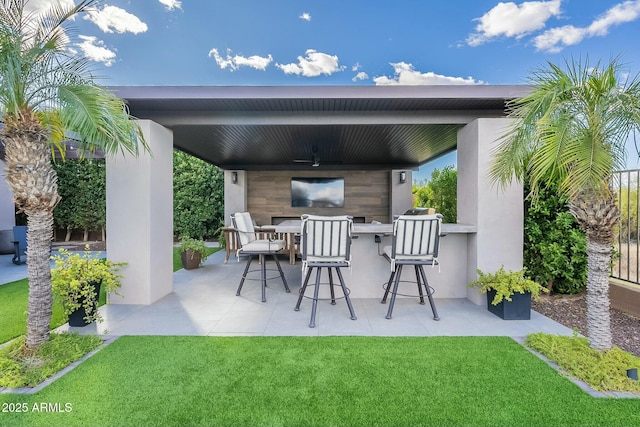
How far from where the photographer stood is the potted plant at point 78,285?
312 centimetres

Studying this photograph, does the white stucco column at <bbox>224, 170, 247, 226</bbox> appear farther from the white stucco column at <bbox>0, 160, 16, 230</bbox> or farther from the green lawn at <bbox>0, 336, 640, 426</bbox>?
the green lawn at <bbox>0, 336, 640, 426</bbox>

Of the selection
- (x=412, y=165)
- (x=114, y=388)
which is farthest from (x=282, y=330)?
(x=412, y=165)

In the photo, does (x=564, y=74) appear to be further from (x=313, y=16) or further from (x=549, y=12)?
(x=313, y=16)

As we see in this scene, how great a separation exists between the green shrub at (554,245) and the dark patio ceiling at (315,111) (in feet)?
4.74

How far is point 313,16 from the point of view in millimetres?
8789

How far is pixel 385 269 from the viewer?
14.3ft

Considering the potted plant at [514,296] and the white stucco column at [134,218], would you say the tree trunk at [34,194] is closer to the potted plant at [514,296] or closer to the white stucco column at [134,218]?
the white stucco column at [134,218]

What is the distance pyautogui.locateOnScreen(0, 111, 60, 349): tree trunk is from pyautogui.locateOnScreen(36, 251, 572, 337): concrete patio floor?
2.46 feet

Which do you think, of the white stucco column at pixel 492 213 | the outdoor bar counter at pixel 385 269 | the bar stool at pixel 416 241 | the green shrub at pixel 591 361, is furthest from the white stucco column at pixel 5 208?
the green shrub at pixel 591 361

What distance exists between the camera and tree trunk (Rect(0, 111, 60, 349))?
2389 millimetres

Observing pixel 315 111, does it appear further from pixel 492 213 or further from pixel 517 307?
pixel 517 307

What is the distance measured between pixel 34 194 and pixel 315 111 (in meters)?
3.03

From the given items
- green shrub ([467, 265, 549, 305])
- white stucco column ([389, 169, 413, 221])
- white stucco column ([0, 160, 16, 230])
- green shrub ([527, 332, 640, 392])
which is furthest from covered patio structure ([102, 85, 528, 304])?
white stucco column ([0, 160, 16, 230])

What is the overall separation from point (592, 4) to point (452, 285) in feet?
24.3
